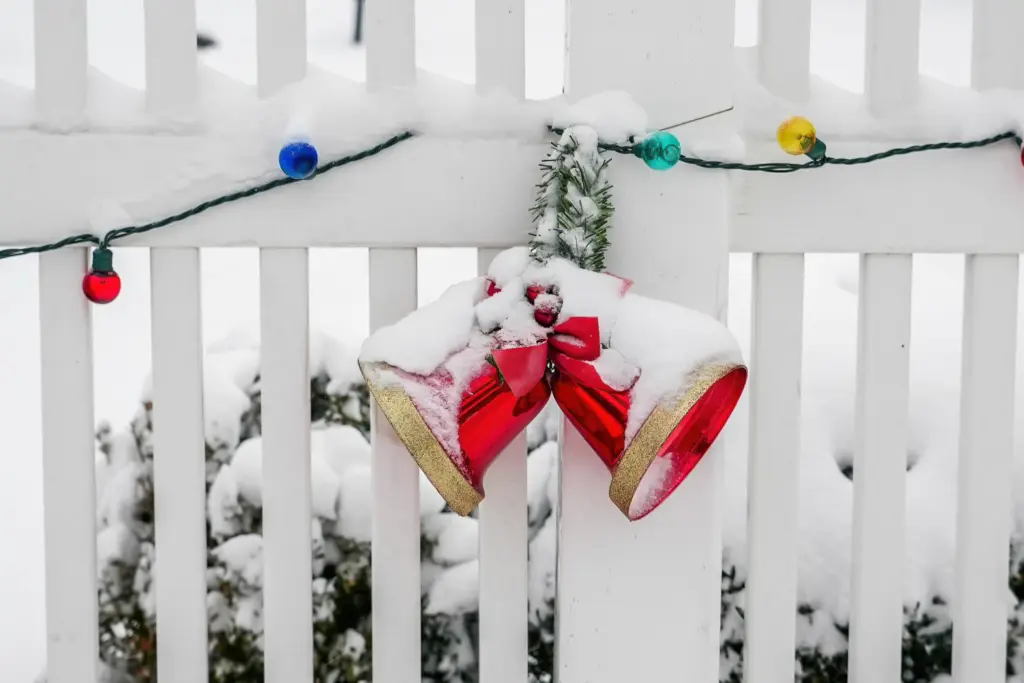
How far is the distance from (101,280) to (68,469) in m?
0.21

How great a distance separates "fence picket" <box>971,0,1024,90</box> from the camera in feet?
2.72

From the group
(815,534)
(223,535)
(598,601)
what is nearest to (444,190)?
(598,601)

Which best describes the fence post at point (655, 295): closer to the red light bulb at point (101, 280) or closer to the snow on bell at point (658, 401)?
the snow on bell at point (658, 401)

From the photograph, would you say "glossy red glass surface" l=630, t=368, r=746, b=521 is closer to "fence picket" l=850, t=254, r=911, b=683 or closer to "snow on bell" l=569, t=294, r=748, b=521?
"snow on bell" l=569, t=294, r=748, b=521

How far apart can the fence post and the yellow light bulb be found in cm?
6

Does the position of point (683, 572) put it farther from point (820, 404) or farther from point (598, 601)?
point (820, 404)

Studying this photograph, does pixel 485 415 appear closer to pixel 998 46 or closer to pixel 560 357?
pixel 560 357

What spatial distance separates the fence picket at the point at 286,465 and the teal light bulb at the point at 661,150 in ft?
1.15

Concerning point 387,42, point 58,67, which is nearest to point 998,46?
point 387,42

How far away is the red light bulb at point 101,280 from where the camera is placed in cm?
73

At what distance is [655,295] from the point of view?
30.4 inches

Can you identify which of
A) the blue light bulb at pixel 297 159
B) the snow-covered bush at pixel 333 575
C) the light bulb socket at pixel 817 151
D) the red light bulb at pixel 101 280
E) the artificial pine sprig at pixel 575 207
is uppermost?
the light bulb socket at pixel 817 151

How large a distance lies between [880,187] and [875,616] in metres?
0.47

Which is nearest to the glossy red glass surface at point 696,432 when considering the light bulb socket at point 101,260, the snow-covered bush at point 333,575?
the snow-covered bush at point 333,575
